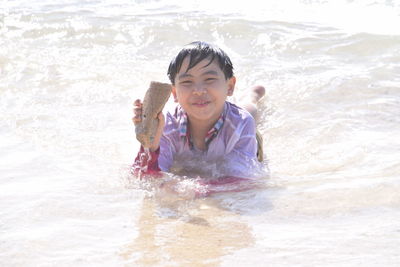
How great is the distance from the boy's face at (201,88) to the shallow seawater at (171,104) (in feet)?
1.82

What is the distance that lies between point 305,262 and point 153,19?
603 cm

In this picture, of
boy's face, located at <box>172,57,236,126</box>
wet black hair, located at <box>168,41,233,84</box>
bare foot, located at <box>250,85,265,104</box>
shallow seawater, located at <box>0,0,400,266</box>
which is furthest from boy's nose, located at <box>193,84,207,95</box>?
bare foot, located at <box>250,85,265,104</box>

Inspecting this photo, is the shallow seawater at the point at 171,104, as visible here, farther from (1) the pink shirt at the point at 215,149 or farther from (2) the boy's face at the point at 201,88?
(2) the boy's face at the point at 201,88

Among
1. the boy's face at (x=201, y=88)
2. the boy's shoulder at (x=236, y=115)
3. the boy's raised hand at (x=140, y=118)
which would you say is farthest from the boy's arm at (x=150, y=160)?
the boy's shoulder at (x=236, y=115)

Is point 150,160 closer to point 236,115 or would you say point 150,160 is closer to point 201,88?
point 201,88

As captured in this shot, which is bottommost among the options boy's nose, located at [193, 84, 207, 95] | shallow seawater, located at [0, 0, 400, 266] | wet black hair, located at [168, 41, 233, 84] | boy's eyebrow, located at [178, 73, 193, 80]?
shallow seawater, located at [0, 0, 400, 266]

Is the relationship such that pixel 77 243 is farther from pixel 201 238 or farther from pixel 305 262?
pixel 305 262

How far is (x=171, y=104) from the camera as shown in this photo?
5.71 metres

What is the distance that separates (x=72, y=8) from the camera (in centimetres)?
906

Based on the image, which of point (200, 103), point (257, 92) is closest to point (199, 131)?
point (200, 103)

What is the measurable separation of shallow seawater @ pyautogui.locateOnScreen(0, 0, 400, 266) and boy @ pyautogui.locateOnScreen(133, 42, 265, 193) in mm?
254

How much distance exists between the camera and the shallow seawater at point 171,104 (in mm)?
2787

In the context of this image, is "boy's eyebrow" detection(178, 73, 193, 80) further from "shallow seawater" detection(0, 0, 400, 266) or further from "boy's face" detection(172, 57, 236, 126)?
"shallow seawater" detection(0, 0, 400, 266)

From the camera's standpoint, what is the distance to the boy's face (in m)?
3.91
